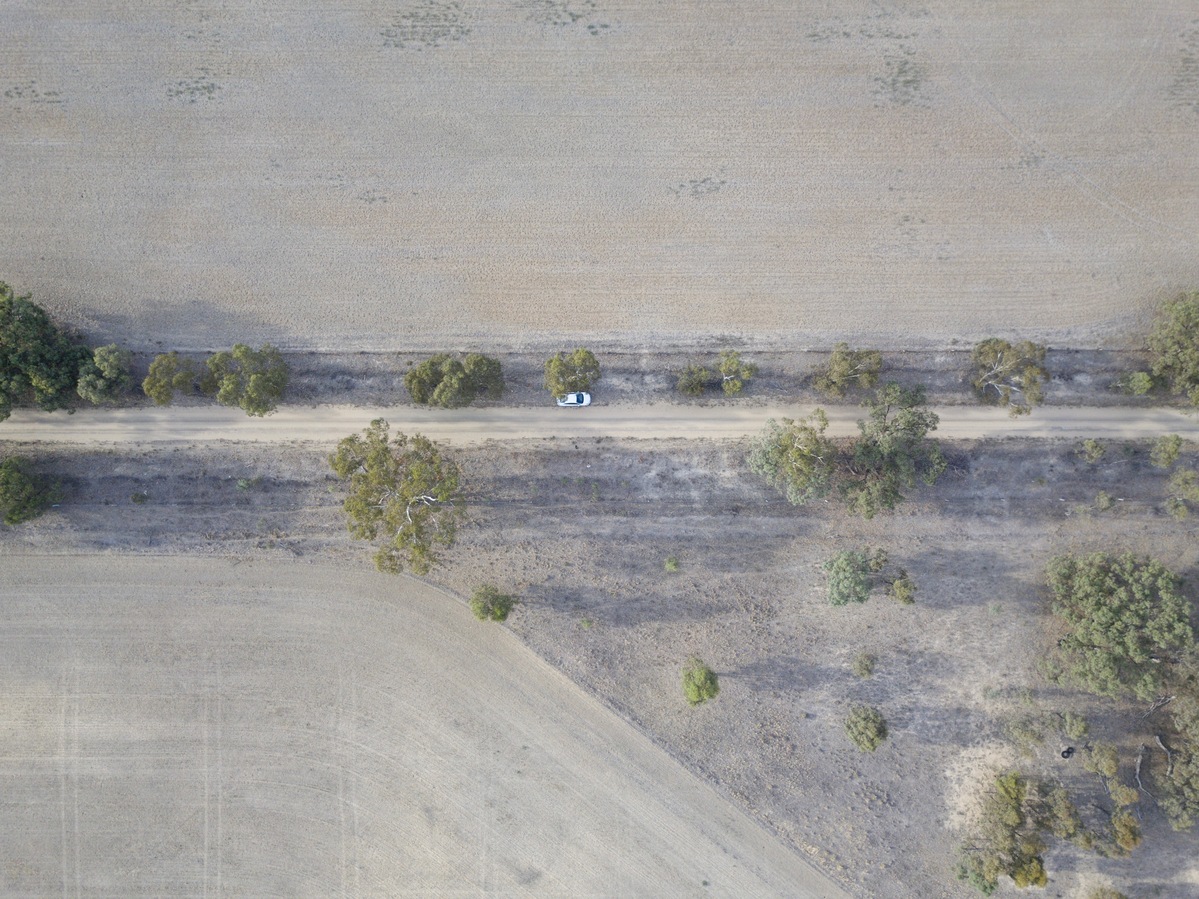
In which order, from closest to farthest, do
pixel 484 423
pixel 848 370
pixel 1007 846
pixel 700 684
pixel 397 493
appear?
pixel 397 493 → pixel 700 684 → pixel 1007 846 → pixel 848 370 → pixel 484 423

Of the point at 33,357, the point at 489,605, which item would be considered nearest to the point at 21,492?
the point at 33,357

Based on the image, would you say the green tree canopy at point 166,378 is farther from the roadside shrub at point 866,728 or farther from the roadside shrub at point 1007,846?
the roadside shrub at point 1007,846

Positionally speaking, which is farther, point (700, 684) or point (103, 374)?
point (103, 374)

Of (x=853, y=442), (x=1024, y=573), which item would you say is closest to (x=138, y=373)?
(x=853, y=442)

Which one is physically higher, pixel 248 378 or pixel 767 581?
pixel 248 378

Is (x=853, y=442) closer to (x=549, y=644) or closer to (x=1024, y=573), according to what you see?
(x=1024, y=573)

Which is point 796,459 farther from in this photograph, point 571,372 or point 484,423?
point 484,423

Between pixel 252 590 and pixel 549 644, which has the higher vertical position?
pixel 252 590

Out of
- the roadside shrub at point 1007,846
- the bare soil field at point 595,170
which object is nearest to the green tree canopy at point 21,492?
the bare soil field at point 595,170
